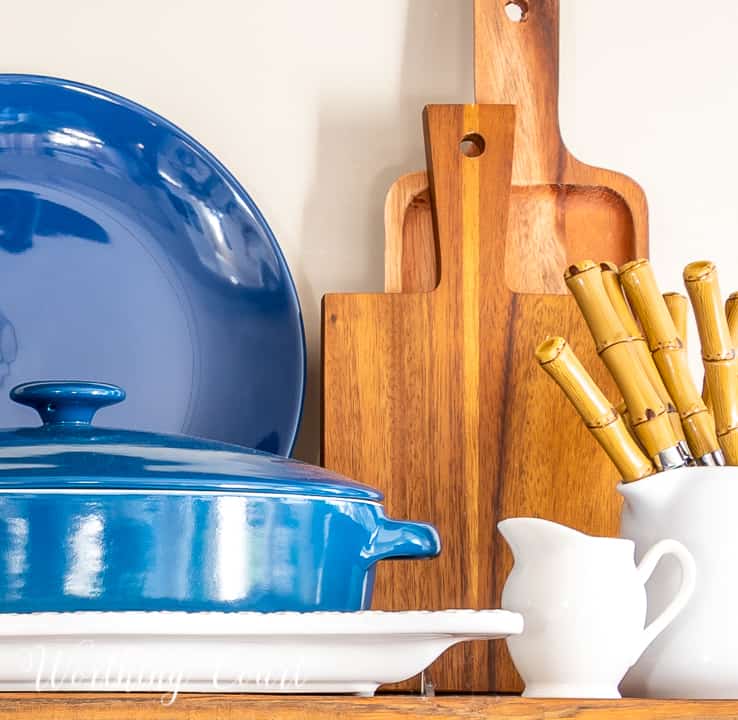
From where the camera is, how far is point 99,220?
104 cm

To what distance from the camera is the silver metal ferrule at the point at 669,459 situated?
83cm

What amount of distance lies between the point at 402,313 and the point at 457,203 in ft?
0.34

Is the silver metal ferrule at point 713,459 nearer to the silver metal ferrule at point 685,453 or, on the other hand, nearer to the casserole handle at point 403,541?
the silver metal ferrule at point 685,453

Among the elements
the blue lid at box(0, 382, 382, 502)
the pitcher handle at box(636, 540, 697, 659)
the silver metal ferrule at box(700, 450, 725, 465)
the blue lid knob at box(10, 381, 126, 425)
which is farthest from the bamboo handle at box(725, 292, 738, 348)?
the blue lid knob at box(10, 381, 126, 425)

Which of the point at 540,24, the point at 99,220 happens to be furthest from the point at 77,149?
the point at 540,24

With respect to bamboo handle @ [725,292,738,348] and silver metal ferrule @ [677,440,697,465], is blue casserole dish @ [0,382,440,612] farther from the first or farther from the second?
bamboo handle @ [725,292,738,348]

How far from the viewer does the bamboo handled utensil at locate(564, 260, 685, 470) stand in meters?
0.83

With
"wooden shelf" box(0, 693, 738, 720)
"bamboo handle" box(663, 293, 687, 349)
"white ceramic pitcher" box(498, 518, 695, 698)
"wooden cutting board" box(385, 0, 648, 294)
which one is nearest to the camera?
"wooden shelf" box(0, 693, 738, 720)

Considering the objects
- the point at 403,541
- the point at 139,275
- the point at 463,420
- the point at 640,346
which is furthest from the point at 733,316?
the point at 139,275

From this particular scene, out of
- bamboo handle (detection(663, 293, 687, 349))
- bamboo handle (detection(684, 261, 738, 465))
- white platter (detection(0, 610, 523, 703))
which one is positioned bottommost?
white platter (detection(0, 610, 523, 703))

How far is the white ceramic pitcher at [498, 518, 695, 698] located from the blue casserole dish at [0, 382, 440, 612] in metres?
0.10

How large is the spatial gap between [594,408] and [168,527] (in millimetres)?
295

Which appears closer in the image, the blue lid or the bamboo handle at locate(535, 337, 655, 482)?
the blue lid

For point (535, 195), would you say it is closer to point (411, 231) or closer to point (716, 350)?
point (411, 231)
